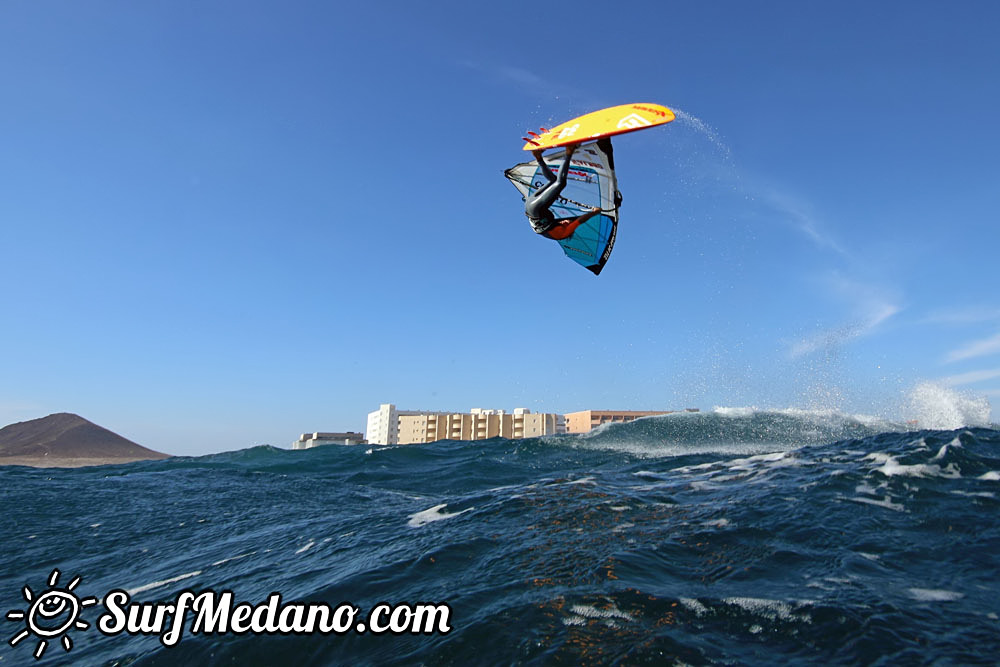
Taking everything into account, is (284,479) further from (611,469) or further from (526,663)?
(526,663)

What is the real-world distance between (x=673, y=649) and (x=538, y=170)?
31.2 feet

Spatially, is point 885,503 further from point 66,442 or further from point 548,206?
point 66,442

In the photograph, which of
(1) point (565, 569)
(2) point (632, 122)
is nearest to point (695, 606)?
(1) point (565, 569)

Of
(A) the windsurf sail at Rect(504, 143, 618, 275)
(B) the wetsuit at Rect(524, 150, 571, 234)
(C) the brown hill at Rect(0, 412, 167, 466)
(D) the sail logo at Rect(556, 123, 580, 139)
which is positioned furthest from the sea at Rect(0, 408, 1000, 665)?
(C) the brown hill at Rect(0, 412, 167, 466)

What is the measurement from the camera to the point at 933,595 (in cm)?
451

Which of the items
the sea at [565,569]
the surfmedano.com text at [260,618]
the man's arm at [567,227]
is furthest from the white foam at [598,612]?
the man's arm at [567,227]

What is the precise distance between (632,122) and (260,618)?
8.72 meters

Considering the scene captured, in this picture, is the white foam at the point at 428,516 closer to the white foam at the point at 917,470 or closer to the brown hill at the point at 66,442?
the white foam at the point at 917,470

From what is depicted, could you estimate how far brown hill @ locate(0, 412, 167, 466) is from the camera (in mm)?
51344

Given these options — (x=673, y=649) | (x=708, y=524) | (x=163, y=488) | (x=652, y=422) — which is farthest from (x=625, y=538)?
(x=652, y=422)

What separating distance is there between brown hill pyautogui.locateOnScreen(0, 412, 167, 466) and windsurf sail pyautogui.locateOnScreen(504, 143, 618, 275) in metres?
54.9

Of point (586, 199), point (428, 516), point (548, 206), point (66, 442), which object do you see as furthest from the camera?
point (66, 442)

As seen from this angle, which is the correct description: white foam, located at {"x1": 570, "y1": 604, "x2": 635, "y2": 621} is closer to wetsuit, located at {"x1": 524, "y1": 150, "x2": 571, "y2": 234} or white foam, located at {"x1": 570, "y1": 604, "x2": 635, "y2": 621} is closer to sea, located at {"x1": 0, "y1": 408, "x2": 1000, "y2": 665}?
sea, located at {"x1": 0, "y1": 408, "x2": 1000, "y2": 665}

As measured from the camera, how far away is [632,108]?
9031 millimetres
